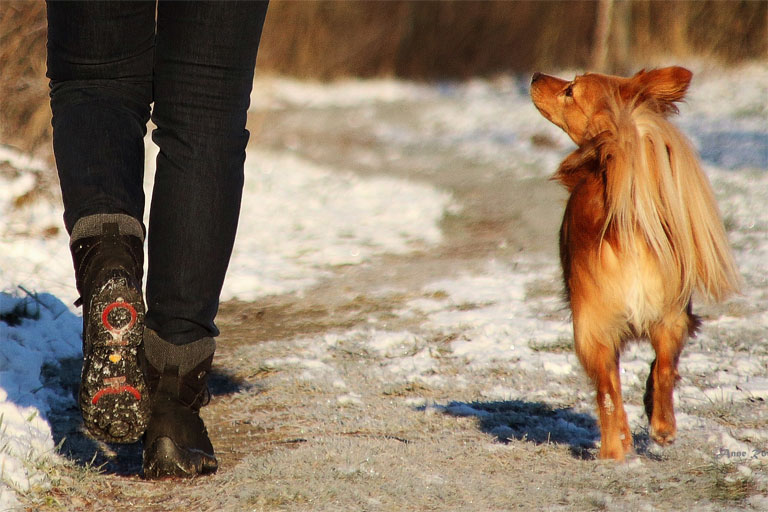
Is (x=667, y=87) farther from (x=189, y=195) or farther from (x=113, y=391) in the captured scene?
(x=113, y=391)

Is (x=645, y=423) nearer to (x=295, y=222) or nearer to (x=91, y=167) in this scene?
(x=91, y=167)

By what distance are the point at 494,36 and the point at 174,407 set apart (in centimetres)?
1652

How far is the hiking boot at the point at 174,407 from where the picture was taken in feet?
6.44

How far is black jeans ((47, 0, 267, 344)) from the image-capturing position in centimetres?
186

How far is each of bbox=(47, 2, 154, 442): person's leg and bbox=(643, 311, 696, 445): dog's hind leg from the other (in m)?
1.36

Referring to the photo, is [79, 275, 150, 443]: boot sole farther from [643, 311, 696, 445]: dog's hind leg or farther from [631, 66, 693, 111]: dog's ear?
[631, 66, 693, 111]: dog's ear

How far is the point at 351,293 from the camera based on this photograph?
14.5ft

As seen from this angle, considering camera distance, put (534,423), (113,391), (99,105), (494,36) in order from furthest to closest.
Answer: (494,36) → (534,423) → (99,105) → (113,391)

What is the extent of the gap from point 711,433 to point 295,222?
4.14m

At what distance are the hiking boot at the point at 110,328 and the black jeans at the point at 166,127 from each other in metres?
0.04

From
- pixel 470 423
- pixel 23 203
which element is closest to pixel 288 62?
pixel 23 203

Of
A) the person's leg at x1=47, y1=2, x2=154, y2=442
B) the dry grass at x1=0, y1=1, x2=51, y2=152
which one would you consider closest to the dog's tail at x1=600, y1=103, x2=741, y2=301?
the person's leg at x1=47, y1=2, x2=154, y2=442

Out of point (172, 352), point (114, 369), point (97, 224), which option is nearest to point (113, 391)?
point (114, 369)

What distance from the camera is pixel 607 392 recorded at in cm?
238
